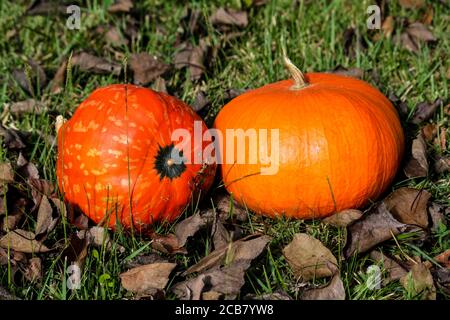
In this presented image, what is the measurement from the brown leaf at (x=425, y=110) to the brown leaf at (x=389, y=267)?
108 cm

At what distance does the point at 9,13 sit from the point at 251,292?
9.84ft

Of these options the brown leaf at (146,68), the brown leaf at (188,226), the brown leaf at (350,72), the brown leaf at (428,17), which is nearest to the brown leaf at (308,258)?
the brown leaf at (188,226)

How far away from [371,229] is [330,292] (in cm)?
39

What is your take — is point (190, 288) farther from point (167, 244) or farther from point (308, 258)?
point (308, 258)

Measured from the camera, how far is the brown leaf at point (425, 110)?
3676 millimetres

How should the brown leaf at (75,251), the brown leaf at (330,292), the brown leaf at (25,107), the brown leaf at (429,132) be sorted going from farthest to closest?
the brown leaf at (25,107) → the brown leaf at (429,132) → the brown leaf at (75,251) → the brown leaf at (330,292)

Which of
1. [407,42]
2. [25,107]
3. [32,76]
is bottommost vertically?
[25,107]

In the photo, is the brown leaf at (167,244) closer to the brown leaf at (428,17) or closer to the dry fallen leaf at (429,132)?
the dry fallen leaf at (429,132)

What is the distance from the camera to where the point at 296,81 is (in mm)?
3250

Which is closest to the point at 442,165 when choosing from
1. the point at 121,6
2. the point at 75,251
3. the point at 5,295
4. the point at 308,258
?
the point at 308,258

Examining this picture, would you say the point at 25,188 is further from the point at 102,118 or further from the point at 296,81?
the point at 296,81

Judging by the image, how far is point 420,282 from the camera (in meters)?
2.63

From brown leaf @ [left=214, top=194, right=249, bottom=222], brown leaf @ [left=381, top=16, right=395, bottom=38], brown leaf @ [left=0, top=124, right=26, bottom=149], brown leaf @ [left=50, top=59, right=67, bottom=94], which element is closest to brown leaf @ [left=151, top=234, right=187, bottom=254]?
brown leaf @ [left=214, top=194, right=249, bottom=222]
